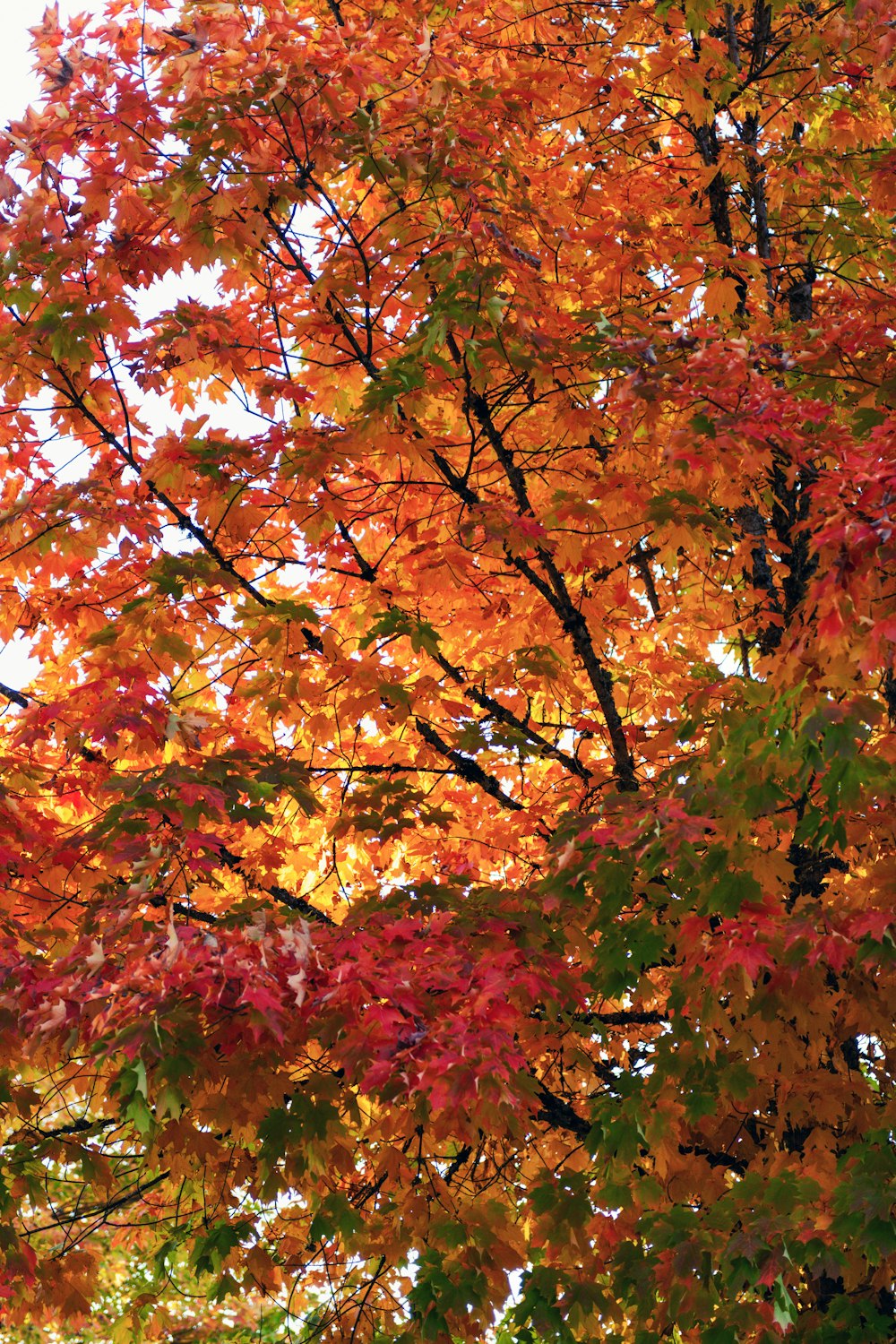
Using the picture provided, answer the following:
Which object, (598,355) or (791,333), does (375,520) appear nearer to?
(598,355)

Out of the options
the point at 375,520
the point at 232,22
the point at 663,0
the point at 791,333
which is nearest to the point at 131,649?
the point at 375,520

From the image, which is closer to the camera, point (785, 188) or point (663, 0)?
point (663, 0)

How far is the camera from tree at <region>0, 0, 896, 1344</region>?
4.14 m

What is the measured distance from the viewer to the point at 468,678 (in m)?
7.44

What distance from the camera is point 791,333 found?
5.33 metres

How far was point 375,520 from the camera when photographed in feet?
23.1

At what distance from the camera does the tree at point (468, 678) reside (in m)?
4.14

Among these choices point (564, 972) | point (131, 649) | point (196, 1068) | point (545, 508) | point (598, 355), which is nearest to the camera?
point (196, 1068)

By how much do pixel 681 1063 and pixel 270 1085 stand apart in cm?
160

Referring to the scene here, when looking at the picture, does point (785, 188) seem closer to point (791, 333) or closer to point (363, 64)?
point (791, 333)

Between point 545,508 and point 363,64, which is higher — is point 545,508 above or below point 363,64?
below

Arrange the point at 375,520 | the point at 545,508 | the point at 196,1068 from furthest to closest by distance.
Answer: the point at 375,520, the point at 545,508, the point at 196,1068

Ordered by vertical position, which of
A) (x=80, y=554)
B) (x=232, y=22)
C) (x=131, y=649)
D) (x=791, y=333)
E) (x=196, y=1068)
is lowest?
(x=196, y=1068)

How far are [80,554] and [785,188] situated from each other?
4.13m
